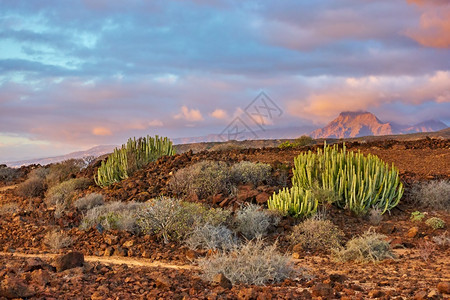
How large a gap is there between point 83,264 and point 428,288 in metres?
4.38

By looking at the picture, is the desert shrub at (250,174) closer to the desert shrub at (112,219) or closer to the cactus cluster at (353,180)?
the cactus cluster at (353,180)

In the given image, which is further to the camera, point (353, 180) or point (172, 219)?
point (353, 180)

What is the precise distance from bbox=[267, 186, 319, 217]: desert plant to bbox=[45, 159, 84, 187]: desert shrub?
38.4 ft

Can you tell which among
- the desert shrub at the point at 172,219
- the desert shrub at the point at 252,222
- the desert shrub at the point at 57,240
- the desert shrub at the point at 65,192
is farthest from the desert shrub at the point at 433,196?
the desert shrub at the point at 65,192

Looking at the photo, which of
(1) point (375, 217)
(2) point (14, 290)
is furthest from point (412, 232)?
(2) point (14, 290)

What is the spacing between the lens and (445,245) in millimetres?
8344

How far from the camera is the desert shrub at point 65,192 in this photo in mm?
14119

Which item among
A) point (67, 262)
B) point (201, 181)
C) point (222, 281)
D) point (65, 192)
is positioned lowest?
point (222, 281)

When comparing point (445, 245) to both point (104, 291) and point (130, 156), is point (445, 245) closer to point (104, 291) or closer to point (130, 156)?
point (104, 291)

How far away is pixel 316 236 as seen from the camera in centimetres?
825

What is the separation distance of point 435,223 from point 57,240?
7949 mm

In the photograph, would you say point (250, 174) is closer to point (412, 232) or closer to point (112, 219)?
point (112, 219)

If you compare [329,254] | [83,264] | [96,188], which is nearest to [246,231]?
[329,254]

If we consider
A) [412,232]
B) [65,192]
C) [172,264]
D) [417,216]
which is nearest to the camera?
[172,264]
